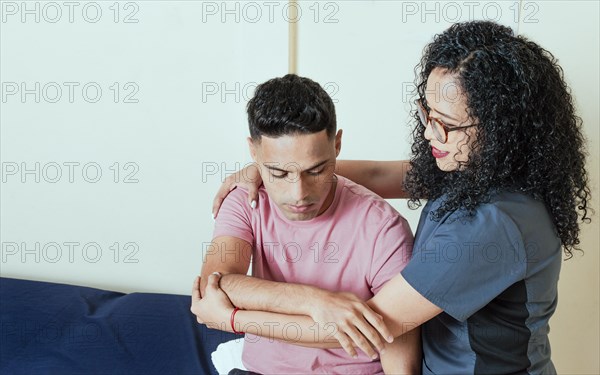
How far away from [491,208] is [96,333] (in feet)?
4.68

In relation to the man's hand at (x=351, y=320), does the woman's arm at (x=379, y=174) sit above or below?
→ above

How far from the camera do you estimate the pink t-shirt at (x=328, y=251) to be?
1.59 metres

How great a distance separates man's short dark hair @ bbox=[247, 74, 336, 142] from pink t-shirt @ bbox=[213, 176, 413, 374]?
213mm

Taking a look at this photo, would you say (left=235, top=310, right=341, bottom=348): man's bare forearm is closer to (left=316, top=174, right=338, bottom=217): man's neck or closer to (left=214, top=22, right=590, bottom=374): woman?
(left=214, top=22, right=590, bottom=374): woman

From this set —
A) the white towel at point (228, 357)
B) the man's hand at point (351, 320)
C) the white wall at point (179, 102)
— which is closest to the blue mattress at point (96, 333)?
the white towel at point (228, 357)

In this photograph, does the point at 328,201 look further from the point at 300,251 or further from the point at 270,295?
the point at 270,295

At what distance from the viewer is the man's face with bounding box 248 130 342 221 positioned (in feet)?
4.90

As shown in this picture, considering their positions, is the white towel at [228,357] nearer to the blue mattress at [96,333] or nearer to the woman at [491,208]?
the blue mattress at [96,333]

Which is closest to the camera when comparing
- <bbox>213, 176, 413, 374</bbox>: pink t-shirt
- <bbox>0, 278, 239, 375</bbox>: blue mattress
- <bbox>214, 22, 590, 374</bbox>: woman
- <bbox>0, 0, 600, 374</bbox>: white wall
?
<bbox>214, 22, 590, 374</bbox>: woman

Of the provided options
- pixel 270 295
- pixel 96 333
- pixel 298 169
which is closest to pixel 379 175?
pixel 298 169

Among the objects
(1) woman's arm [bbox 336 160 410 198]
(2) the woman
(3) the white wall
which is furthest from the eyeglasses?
(3) the white wall

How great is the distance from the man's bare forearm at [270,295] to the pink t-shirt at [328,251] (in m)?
0.17

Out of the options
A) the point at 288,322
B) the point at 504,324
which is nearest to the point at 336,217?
the point at 288,322

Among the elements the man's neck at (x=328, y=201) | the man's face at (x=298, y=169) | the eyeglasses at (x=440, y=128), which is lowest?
the man's neck at (x=328, y=201)
